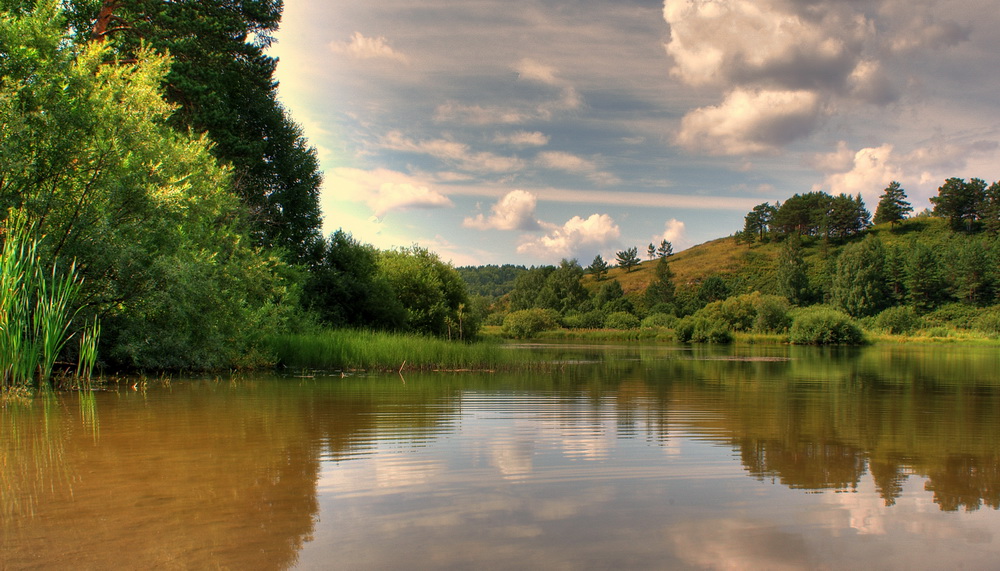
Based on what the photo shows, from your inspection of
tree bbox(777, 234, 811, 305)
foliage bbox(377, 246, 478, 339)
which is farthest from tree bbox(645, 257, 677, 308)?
foliage bbox(377, 246, 478, 339)

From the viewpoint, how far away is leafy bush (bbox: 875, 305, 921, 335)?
78.0 metres

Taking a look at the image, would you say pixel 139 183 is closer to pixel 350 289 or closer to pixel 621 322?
pixel 350 289

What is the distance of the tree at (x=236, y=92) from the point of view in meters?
24.3

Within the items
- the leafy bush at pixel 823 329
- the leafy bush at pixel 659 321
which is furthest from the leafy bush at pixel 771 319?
the leafy bush at pixel 659 321

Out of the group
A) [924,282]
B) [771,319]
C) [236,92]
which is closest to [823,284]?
[924,282]

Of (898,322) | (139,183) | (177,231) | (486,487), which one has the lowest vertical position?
(486,487)

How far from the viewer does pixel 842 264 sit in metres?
99.5

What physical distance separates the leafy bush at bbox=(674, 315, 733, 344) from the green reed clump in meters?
49.0

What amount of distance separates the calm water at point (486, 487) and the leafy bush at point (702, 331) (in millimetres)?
57371

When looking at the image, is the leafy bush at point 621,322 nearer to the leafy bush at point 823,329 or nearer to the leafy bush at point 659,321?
the leafy bush at point 659,321

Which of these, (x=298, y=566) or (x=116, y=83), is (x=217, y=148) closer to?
(x=116, y=83)

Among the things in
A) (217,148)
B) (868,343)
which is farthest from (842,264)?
(217,148)

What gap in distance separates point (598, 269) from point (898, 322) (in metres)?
87.9

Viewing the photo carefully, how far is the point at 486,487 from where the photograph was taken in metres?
5.80
